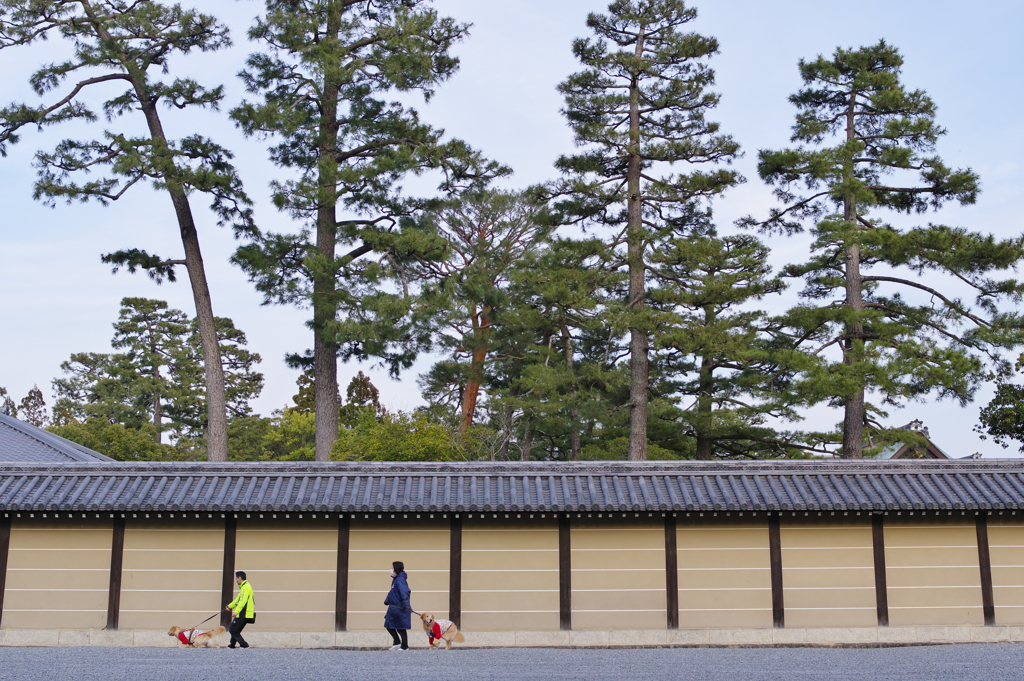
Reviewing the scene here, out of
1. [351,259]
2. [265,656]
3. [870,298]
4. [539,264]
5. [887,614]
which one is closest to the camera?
[265,656]

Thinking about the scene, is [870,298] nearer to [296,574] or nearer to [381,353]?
[381,353]

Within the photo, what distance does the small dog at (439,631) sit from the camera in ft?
38.7

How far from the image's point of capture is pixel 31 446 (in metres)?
19.2

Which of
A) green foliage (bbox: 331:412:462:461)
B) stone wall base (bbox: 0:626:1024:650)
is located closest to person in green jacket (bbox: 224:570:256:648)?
stone wall base (bbox: 0:626:1024:650)

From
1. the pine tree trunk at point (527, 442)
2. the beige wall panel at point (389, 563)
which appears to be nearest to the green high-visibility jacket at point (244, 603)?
the beige wall panel at point (389, 563)

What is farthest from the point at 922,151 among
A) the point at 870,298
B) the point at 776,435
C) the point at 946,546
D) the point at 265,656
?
the point at 265,656

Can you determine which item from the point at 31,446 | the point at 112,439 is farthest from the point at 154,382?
the point at 31,446

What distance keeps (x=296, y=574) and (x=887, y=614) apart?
8.64 m

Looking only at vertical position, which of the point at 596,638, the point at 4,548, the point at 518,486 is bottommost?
the point at 596,638

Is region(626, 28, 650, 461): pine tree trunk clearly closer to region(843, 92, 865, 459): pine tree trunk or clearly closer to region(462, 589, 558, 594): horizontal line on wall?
region(843, 92, 865, 459): pine tree trunk

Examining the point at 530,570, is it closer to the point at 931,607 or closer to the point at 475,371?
the point at 931,607

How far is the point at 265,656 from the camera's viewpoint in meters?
10.6

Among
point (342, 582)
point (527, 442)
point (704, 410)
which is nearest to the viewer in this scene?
point (342, 582)

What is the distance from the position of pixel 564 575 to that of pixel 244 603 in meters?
4.50
